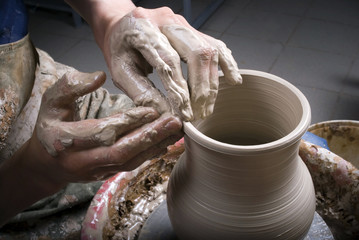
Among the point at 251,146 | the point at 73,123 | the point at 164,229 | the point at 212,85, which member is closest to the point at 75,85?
the point at 73,123

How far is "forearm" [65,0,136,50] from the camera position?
141 cm

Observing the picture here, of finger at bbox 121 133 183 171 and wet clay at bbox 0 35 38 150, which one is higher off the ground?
finger at bbox 121 133 183 171

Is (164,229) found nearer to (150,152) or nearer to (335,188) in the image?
(150,152)

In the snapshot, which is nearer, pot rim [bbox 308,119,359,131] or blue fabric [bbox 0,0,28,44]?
blue fabric [bbox 0,0,28,44]

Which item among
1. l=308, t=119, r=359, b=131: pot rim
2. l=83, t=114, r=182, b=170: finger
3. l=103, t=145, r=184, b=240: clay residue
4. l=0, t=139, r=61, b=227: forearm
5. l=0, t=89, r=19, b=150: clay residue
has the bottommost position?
l=308, t=119, r=359, b=131: pot rim

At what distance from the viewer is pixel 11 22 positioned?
1521 millimetres

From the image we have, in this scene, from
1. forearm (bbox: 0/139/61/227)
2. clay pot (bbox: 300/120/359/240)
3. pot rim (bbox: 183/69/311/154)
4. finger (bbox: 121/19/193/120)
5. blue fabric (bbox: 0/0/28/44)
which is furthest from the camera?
blue fabric (bbox: 0/0/28/44)

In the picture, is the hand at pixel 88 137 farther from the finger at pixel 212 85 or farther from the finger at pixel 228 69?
the finger at pixel 228 69

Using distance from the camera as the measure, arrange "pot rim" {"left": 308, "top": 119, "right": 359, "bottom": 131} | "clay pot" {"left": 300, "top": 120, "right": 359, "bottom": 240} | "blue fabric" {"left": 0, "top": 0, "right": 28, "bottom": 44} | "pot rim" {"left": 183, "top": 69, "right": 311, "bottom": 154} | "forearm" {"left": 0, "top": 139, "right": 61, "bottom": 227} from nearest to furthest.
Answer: "pot rim" {"left": 183, "top": 69, "right": 311, "bottom": 154} → "forearm" {"left": 0, "top": 139, "right": 61, "bottom": 227} → "clay pot" {"left": 300, "top": 120, "right": 359, "bottom": 240} → "blue fabric" {"left": 0, "top": 0, "right": 28, "bottom": 44} → "pot rim" {"left": 308, "top": 119, "right": 359, "bottom": 131}

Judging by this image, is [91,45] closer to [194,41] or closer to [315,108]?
[315,108]

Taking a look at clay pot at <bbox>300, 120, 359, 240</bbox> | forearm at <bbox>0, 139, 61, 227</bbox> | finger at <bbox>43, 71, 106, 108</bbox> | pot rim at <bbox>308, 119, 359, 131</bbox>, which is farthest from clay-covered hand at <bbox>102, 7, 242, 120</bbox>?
pot rim at <bbox>308, 119, 359, 131</bbox>

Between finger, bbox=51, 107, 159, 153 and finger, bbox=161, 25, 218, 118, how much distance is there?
13 centimetres

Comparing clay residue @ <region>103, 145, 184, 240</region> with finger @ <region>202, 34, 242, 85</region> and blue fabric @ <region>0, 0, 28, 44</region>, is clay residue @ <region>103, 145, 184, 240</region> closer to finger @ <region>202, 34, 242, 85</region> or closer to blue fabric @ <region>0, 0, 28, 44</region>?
finger @ <region>202, 34, 242, 85</region>

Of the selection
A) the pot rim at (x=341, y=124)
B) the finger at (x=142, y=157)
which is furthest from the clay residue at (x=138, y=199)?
the pot rim at (x=341, y=124)
